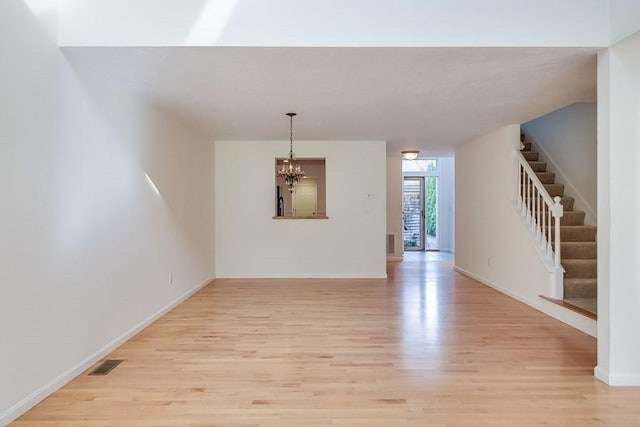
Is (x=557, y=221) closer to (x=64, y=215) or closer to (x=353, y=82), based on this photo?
(x=353, y=82)

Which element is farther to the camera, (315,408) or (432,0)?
(432,0)

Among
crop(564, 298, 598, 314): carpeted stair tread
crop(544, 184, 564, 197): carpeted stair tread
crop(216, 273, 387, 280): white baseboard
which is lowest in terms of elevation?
crop(216, 273, 387, 280): white baseboard

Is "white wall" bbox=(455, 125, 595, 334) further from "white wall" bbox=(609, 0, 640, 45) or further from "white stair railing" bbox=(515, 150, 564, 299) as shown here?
"white wall" bbox=(609, 0, 640, 45)

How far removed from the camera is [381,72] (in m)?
3.25

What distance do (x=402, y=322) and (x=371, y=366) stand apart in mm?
1290

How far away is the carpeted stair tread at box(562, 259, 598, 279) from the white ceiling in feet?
6.07

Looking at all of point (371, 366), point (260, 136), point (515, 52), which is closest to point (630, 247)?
point (515, 52)

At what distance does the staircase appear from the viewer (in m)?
4.45

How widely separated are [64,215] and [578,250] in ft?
17.9

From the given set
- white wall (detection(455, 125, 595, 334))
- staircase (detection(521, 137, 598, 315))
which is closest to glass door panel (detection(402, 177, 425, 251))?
white wall (detection(455, 125, 595, 334))

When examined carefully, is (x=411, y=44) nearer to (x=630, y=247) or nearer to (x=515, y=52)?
(x=515, y=52)

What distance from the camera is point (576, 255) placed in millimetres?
4918

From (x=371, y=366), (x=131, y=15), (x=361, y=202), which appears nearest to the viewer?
(x=131, y=15)

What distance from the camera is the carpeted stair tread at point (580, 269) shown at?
15.3ft
